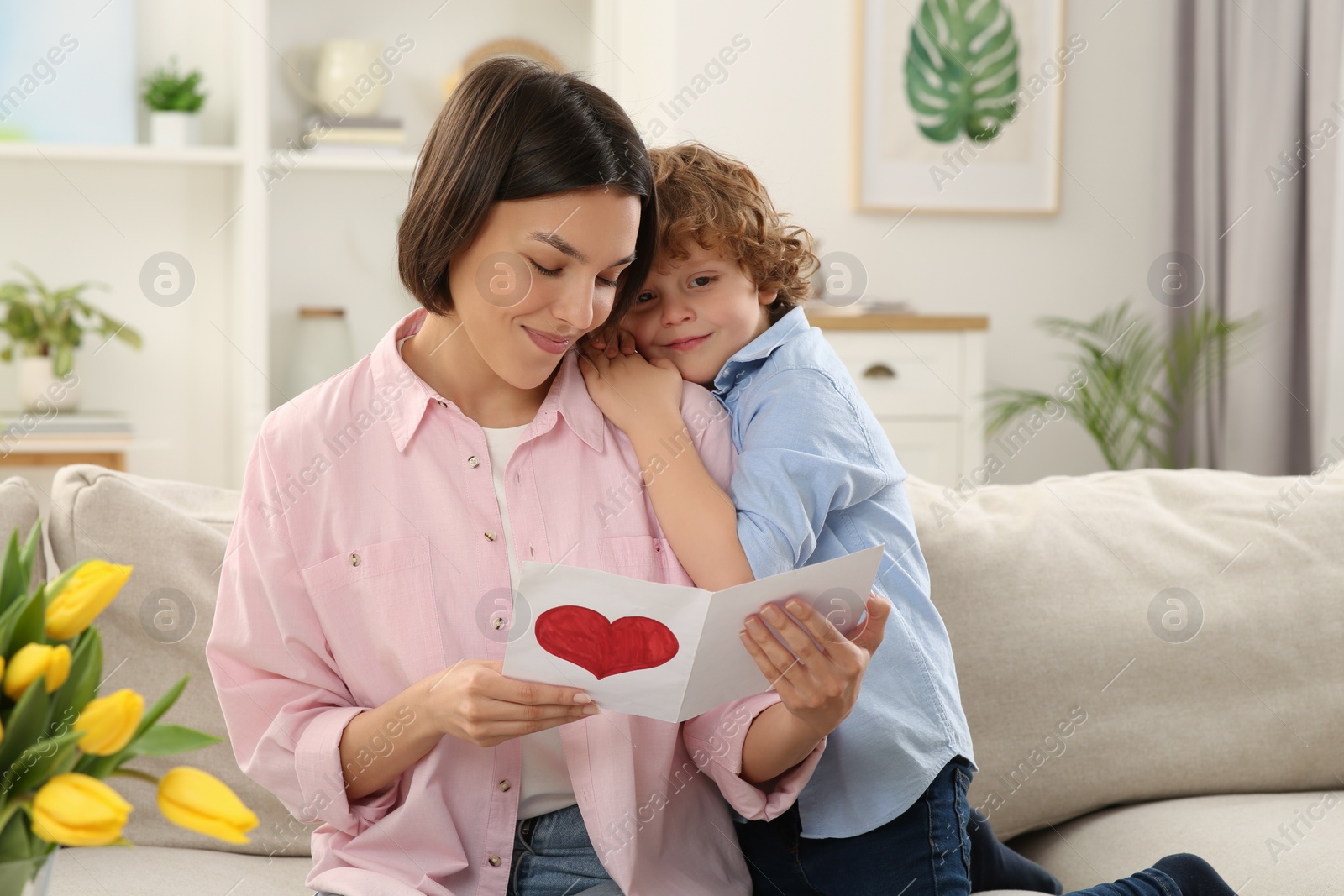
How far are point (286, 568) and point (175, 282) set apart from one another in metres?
2.91

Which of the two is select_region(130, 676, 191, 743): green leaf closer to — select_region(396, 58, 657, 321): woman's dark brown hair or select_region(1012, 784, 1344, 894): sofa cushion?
select_region(396, 58, 657, 321): woman's dark brown hair

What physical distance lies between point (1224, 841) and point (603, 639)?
96 cm

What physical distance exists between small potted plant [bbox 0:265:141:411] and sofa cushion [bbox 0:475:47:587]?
213cm

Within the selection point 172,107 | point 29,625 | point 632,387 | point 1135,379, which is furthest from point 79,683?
point 1135,379

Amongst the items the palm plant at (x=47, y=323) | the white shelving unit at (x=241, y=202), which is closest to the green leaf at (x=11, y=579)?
the white shelving unit at (x=241, y=202)

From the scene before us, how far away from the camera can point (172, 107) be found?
3.46 meters

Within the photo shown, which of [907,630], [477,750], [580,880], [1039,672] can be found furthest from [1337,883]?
[477,750]

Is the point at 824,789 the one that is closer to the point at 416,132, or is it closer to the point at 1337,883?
the point at 1337,883

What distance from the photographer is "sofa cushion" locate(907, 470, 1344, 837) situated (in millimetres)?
1555

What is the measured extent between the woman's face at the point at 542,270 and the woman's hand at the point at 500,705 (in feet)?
1.09

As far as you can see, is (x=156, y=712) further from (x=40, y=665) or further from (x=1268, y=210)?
(x=1268, y=210)

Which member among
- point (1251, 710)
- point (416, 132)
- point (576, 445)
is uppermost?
point (416, 132)

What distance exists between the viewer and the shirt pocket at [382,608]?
1173 mm

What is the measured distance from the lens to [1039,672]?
1.56 m
